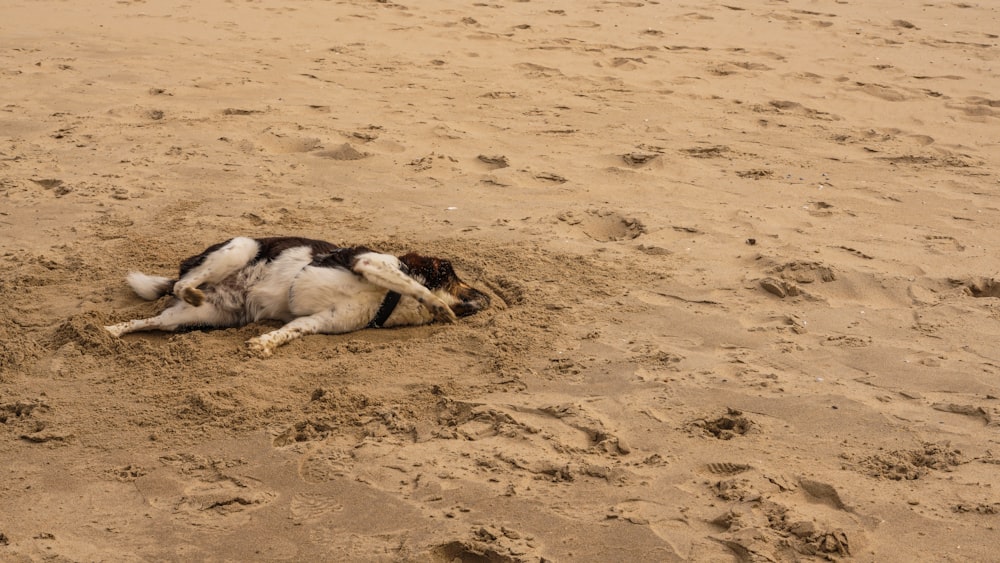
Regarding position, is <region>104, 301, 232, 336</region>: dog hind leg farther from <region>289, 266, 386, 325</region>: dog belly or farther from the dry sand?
<region>289, 266, 386, 325</region>: dog belly

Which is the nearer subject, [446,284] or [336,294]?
[336,294]

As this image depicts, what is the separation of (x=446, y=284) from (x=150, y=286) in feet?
5.09

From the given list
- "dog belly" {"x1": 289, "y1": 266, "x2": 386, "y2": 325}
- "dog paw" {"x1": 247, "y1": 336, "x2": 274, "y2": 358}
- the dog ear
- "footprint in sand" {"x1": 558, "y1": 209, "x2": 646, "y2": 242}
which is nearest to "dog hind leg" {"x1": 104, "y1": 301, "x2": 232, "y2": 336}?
"dog belly" {"x1": 289, "y1": 266, "x2": 386, "y2": 325}

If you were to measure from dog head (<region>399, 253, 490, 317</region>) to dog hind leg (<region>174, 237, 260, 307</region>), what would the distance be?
80cm

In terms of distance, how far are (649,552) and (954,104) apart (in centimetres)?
724

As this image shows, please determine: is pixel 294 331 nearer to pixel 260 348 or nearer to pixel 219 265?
pixel 260 348

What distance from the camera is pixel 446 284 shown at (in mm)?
5074

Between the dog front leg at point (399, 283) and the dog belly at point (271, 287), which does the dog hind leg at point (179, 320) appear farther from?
the dog front leg at point (399, 283)

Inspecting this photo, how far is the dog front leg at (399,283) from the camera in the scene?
16.0 ft

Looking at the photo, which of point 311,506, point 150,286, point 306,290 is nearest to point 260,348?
point 306,290

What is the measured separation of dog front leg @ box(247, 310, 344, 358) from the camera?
4.57 metres

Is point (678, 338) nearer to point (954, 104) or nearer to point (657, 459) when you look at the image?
point (657, 459)

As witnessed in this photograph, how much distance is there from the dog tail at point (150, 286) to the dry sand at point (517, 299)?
110 mm

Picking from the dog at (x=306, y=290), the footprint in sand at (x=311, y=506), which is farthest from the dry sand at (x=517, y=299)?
the dog at (x=306, y=290)
